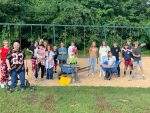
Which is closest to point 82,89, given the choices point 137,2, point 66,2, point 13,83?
point 13,83

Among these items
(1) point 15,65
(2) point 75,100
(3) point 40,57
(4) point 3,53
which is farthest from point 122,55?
(2) point 75,100

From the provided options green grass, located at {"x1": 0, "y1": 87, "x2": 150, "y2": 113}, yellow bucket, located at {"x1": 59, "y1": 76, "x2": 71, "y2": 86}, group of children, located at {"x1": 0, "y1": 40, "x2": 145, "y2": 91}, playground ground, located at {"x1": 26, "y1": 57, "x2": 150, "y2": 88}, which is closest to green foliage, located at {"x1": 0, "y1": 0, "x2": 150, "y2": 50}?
group of children, located at {"x1": 0, "y1": 40, "x2": 145, "y2": 91}

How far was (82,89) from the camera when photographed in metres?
13.9

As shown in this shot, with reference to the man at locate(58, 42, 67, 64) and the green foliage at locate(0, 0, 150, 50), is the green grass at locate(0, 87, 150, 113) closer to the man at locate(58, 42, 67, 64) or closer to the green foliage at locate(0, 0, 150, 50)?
the man at locate(58, 42, 67, 64)

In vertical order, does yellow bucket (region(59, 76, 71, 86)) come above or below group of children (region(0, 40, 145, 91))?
below

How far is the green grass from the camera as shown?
400 inches

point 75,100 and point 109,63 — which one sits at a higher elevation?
point 109,63

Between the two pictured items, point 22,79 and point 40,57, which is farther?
point 40,57

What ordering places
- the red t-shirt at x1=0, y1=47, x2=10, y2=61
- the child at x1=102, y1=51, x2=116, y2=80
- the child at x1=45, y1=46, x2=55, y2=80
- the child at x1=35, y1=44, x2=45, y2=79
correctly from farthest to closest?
the child at x1=102, y1=51, x2=116, y2=80 < the child at x1=45, y1=46, x2=55, y2=80 < the child at x1=35, y1=44, x2=45, y2=79 < the red t-shirt at x1=0, y1=47, x2=10, y2=61

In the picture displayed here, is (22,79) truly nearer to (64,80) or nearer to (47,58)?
(64,80)

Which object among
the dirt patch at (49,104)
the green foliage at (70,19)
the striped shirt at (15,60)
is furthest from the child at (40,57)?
the green foliage at (70,19)

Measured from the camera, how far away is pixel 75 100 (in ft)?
37.4

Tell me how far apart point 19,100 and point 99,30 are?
16793 mm

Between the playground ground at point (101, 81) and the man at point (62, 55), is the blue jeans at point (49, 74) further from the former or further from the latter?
the man at point (62, 55)
